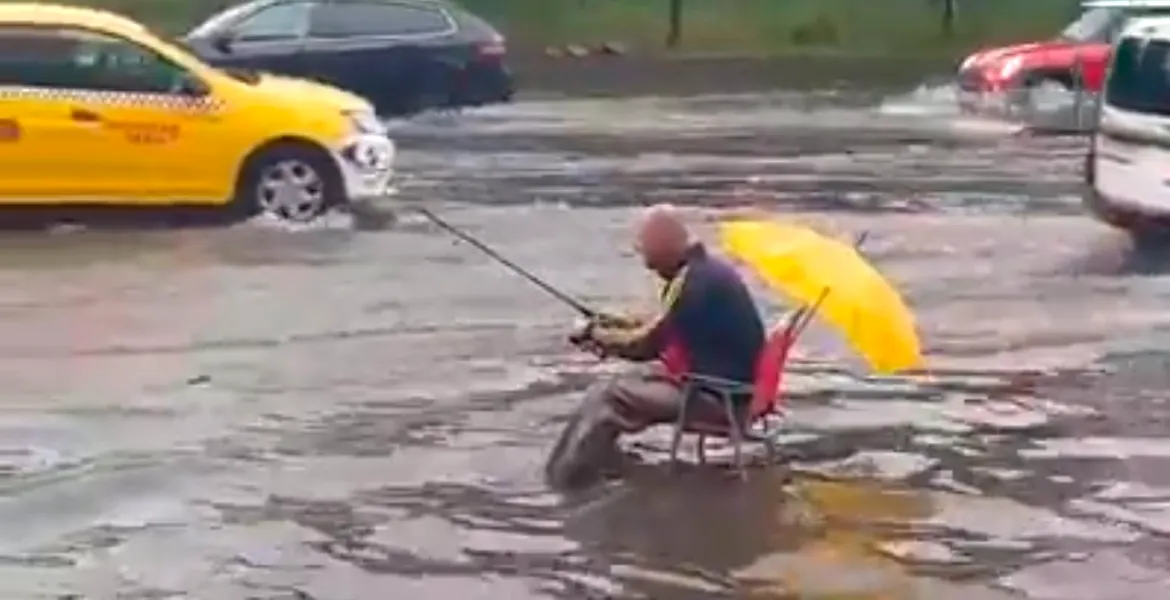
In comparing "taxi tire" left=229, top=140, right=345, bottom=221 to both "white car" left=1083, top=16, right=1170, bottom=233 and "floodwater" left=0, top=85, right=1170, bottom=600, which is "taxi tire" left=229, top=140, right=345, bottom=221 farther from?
"white car" left=1083, top=16, right=1170, bottom=233

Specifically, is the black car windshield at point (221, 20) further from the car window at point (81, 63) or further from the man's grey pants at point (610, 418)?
the man's grey pants at point (610, 418)

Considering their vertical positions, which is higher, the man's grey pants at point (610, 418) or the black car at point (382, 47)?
the man's grey pants at point (610, 418)

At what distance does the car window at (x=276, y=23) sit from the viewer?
2891 cm

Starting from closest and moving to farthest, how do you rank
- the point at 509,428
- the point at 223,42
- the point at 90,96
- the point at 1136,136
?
the point at 509,428
the point at 1136,136
the point at 90,96
the point at 223,42

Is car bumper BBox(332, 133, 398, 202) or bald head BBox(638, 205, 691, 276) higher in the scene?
bald head BBox(638, 205, 691, 276)

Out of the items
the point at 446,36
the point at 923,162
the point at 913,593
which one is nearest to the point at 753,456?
the point at 913,593

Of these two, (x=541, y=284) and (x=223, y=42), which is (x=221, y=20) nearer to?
(x=223, y=42)

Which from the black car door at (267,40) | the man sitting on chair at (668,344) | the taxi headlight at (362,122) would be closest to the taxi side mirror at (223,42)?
the black car door at (267,40)

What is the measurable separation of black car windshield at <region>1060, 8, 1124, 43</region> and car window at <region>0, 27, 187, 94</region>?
15.0 m

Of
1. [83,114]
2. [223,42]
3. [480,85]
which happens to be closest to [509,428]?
[83,114]

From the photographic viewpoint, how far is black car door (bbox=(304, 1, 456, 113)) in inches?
1159

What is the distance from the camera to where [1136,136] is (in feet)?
59.6

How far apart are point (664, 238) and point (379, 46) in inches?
774

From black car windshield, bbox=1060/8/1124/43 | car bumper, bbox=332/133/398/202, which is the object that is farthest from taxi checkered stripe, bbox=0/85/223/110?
black car windshield, bbox=1060/8/1124/43
